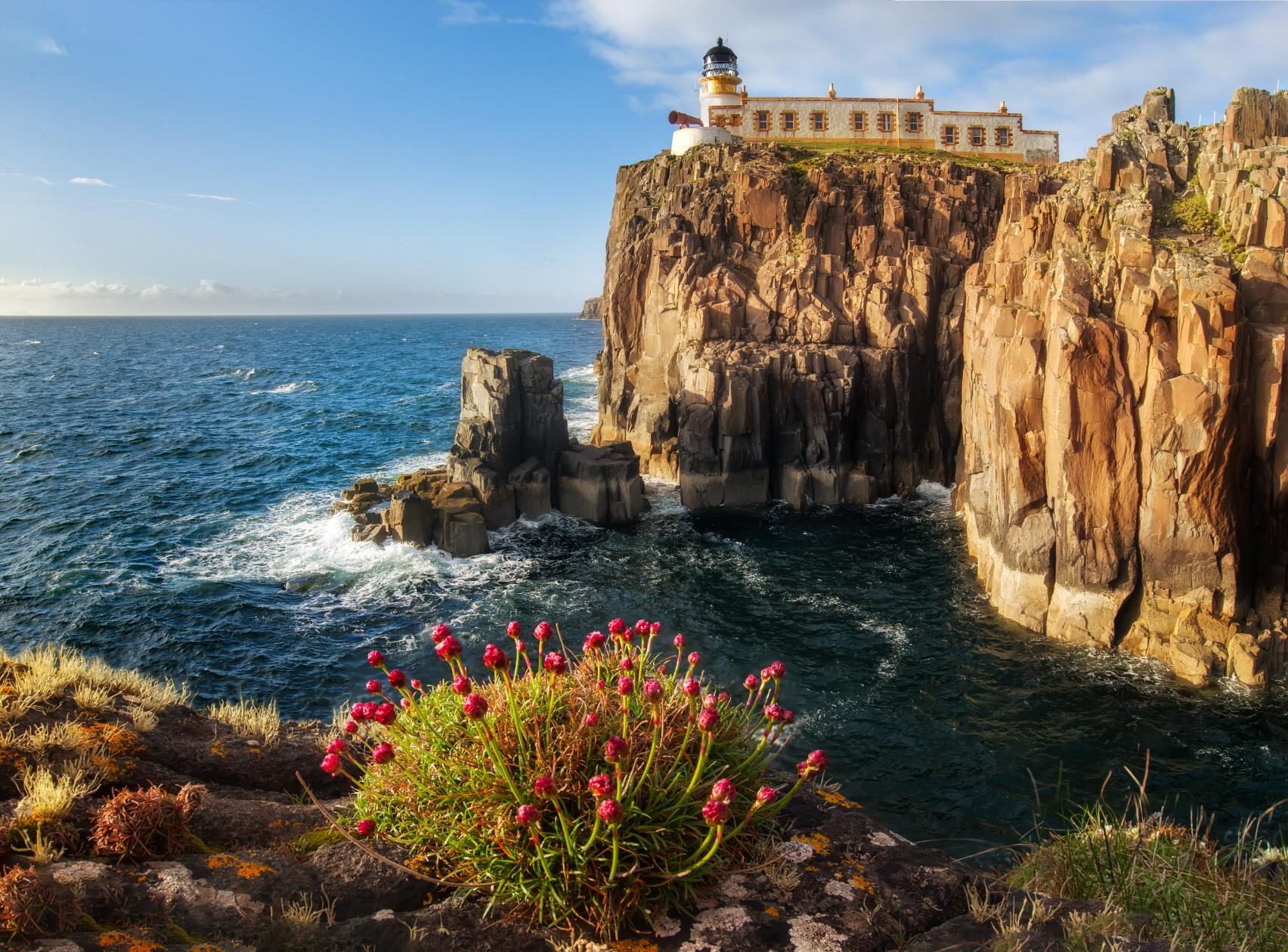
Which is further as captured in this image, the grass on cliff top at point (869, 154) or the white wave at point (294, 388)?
the white wave at point (294, 388)

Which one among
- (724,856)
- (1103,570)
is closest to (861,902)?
(724,856)

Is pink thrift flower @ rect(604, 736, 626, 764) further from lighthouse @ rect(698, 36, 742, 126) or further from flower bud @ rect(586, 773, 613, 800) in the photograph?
lighthouse @ rect(698, 36, 742, 126)

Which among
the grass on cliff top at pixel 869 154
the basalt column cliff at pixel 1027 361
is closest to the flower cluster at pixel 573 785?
the basalt column cliff at pixel 1027 361

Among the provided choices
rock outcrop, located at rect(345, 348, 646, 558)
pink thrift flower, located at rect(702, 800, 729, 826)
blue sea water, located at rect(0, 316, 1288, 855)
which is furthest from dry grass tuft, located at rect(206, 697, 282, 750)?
rock outcrop, located at rect(345, 348, 646, 558)

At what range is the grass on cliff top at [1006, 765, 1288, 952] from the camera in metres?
5.14

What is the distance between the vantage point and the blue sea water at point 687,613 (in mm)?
19203

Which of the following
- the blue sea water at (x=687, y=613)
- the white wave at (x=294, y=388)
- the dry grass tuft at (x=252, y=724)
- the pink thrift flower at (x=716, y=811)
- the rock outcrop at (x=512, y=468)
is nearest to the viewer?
the pink thrift flower at (x=716, y=811)

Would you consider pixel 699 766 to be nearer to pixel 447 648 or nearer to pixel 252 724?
pixel 447 648

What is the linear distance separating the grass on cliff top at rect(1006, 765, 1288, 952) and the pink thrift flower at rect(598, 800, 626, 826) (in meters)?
2.78

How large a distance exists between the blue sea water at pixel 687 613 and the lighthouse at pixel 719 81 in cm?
3839

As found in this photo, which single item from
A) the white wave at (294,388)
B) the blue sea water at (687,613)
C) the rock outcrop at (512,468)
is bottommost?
the blue sea water at (687,613)

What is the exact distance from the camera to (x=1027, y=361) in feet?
84.1

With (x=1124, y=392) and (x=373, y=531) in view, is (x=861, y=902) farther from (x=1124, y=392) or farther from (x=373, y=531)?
(x=373, y=531)

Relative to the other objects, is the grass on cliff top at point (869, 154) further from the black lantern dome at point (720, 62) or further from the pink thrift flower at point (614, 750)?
the pink thrift flower at point (614, 750)
